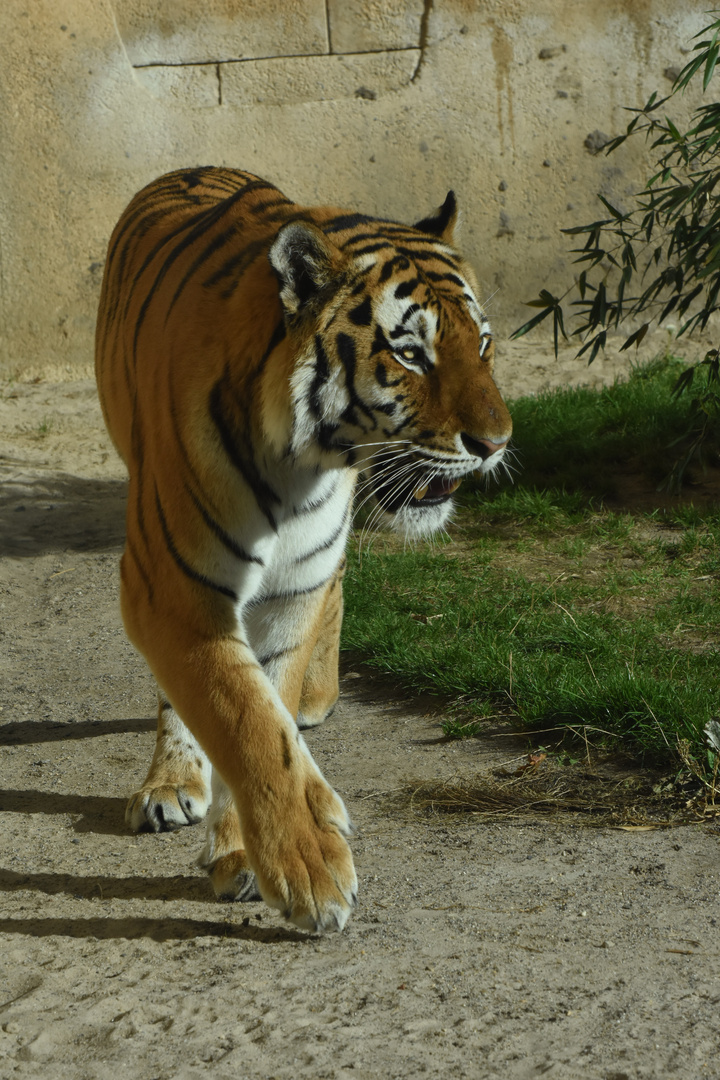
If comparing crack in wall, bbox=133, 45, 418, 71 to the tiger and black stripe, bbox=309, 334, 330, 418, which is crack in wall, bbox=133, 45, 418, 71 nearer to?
the tiger

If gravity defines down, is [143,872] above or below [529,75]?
below

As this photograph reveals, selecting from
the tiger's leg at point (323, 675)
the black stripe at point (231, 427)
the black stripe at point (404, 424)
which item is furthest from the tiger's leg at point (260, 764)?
the tiger's leg at point (323, 675)

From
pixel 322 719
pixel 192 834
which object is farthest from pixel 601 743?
pixel 192 834

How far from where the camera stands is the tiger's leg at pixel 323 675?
344 cm

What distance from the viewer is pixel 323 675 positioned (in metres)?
3.49

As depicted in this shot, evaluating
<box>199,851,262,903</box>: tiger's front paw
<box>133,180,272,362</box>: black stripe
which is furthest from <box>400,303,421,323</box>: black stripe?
<box>199,851,262,903</box>: tiger's front paw

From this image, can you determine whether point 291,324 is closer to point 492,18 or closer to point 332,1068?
point 332,1068

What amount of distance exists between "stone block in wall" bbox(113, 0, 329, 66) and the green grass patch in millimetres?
2745

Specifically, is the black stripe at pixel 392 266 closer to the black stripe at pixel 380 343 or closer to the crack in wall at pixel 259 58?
the black stripe at pixel 380 343

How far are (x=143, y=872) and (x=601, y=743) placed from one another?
1.25 meters

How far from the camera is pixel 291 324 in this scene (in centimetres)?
228

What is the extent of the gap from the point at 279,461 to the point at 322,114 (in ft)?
16.6

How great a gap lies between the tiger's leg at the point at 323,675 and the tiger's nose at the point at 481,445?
43.6 inches

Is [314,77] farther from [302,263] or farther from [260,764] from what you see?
[260,764]
